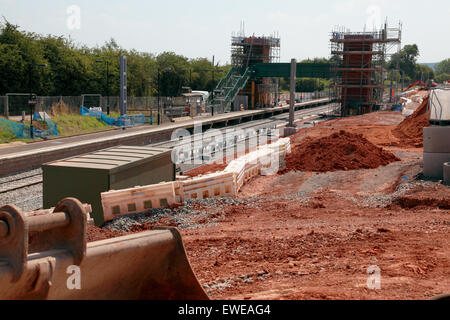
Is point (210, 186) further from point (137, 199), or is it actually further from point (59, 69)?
point (59, 69)

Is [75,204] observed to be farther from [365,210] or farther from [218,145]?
[218,145]

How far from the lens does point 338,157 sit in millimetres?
22484

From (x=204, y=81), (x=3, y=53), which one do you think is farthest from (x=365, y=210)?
(x=204, y=81)

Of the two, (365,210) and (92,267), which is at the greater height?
(92,267)

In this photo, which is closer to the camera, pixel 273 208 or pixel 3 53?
pixel 273 208

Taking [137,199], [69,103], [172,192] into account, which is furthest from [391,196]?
[69,103]

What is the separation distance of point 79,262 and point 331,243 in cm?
641

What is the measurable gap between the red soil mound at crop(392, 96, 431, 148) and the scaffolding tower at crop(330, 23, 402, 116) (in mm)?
29888

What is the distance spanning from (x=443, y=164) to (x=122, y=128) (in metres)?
32.6

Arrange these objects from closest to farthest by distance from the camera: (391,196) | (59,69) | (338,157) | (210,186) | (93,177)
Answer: (93,177)
(391,196)
(210,186)
(338,157)
(59,69)

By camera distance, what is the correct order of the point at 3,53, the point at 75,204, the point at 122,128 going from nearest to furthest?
the point at 75,204 < the point at 122,128 < the point at 3,53

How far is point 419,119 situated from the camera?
36.3m

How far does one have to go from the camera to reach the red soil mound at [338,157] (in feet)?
71.6
